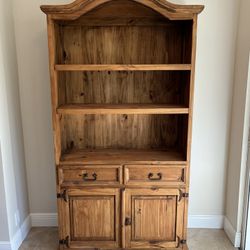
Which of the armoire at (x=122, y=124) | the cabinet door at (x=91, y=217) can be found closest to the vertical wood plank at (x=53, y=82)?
the armoire at (x=122, y=124)

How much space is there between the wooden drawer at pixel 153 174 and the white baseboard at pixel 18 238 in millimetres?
1099

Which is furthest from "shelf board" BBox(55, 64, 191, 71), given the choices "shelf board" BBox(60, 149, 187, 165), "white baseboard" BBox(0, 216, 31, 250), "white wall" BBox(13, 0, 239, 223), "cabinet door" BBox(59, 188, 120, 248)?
"white baseboard" BBox(0, 216, 31, 250)

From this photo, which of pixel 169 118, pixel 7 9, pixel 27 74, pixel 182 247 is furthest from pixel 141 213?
pixel 7 9

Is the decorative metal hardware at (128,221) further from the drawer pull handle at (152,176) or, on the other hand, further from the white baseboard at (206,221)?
the white baseboard at (206,221)

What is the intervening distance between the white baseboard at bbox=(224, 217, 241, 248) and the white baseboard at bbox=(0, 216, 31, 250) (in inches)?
74.0

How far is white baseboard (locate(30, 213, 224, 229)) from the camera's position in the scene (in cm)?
269

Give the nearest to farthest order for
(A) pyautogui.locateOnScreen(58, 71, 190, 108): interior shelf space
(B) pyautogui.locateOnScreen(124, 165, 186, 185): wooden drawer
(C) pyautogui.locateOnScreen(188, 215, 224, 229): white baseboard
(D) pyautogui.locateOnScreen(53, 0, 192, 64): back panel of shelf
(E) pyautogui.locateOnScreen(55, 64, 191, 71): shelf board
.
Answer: (E) pyautogui.locateOnScreen(55, 64, 191, 71): shelf board → (B) pyautogui.locateOnScreen(124, 165, 186, 185): wooden drawer → (D) pyautogui.locateOnScreen(53, 0, 192, 64): back panel of shelf → (A) pyautogui.locateOnScreen(58, 71, 190, 108): interior shelf space → (C) pyautogui.locateOnScreen(188, 215, 224, 229): white baseboard

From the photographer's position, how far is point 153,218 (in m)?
2.23

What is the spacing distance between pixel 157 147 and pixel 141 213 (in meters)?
0.60

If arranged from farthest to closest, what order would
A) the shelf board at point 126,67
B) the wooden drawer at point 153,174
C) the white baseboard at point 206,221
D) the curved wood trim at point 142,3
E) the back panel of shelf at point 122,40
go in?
the white baseboard at point 206,221 → the back panel of shelf at point 122,40 → the wooden drawer at point 153,174 → the shelf board at point 126,67 → the curved wood trim at point 142,3

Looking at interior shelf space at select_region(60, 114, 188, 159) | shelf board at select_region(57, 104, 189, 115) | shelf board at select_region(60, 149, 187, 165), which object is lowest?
shelf board at select_region(60, 149, 187, 165)

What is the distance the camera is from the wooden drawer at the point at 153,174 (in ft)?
7.12

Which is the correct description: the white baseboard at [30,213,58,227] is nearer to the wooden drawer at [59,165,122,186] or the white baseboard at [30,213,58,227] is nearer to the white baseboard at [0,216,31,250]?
the white baseboard at [0,216,31,250]

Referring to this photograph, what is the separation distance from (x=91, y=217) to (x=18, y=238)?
0.73 m
